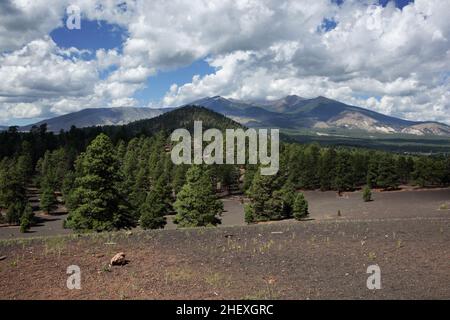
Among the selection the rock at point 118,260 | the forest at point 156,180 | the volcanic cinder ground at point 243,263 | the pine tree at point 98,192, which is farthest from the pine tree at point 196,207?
the rock at point 118,260

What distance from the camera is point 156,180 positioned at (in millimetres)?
104375

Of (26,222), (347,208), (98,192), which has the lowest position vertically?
(26,222)

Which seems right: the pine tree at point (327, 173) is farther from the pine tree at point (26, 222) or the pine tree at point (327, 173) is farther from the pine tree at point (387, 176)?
the pine tree at point (26, 222)

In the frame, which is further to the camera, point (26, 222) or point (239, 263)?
point (26, 222)

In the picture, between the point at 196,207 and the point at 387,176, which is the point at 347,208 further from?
the point at 196,207

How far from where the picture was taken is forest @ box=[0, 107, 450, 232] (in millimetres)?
38688

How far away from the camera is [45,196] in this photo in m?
91.8

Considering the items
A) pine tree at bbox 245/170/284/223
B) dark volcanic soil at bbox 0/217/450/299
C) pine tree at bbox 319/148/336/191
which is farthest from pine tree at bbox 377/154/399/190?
dark volcanic soil at bbox 0/217/450/299

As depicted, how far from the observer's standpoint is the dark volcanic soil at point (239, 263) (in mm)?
13305

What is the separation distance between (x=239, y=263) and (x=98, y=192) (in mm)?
24877

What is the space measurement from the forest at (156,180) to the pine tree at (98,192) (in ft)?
0.31

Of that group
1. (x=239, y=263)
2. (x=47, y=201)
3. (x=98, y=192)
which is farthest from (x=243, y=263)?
(x=47, y=201)

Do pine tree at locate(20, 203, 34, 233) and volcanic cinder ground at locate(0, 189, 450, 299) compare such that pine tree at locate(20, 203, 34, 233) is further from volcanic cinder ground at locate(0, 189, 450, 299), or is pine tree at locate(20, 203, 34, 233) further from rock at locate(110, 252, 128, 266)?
rock at locate(110, 252, 128, 266)

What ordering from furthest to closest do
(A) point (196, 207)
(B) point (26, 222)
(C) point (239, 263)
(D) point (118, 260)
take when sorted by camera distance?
(B) point (26, 222)
(A) point (196, 207)
(C) point (239, 263)
(D) point (118, 260)
